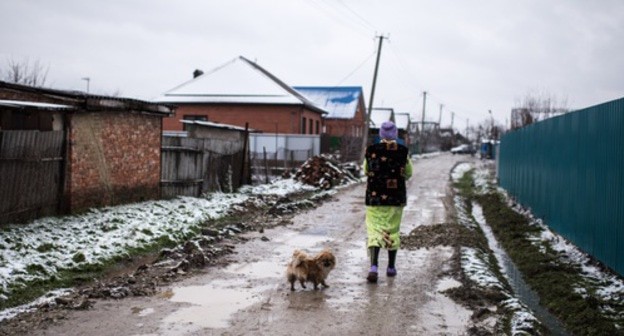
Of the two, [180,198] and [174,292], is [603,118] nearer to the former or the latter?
[174,292]

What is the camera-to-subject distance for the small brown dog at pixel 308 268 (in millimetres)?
7152

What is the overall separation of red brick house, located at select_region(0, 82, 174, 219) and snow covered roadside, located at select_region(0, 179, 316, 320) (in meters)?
0.41

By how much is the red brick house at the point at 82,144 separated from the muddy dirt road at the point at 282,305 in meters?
3.83

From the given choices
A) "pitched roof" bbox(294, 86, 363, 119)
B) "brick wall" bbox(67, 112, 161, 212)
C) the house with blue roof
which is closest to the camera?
"brick wall" bbox(67, 112, 161, 212)

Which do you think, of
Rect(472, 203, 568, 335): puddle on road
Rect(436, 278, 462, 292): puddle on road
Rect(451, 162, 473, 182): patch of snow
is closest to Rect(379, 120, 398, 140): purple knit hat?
Rect(436, 278, 462, 292): puddle on road

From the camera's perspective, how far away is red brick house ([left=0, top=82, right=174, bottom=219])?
34.5 ft

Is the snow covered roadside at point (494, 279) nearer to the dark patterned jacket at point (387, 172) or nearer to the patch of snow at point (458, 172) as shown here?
the dark patterned jacket at point (387, 172)

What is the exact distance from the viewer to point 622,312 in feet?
22.1

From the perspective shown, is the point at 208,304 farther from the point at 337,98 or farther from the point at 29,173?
the point at 337,98

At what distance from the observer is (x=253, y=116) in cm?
4241

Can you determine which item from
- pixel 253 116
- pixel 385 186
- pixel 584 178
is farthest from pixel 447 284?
pixel 253 116

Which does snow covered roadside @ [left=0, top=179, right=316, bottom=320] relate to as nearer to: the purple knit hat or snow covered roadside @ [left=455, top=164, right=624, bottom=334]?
the purple knit hat

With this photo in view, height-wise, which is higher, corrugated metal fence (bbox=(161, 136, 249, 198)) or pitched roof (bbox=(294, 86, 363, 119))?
pitched roof (bbox=(294, 86, 363, 119))

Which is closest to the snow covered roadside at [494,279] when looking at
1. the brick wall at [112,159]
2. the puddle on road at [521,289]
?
the puddle on road at [521,289]
